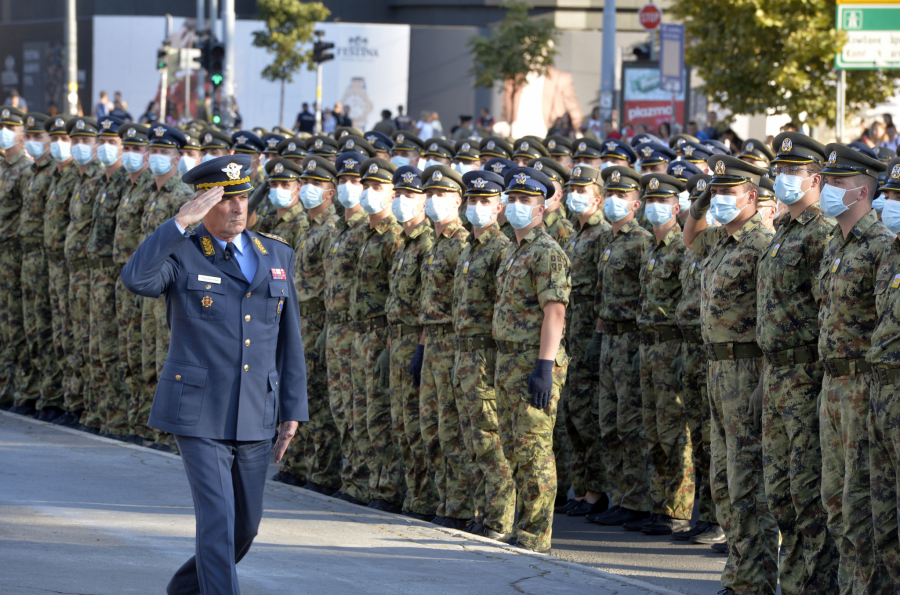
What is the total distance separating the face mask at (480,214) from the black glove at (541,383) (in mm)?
1097

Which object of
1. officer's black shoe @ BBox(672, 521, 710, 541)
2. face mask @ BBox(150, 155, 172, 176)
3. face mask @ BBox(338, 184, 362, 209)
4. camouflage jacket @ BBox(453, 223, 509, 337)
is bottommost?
officer's black shoe @ BBox(672, 521, 710, 541)

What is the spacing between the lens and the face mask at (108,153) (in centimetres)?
1077

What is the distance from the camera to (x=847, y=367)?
5617 millimetres

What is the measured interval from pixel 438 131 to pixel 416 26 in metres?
13.9

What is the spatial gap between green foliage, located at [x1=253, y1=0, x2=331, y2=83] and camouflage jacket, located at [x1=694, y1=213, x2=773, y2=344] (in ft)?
102

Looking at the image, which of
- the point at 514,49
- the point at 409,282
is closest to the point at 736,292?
the point at 409,282

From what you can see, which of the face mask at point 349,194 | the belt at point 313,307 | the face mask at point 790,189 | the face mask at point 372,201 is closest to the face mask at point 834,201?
the face mask at point 790,189

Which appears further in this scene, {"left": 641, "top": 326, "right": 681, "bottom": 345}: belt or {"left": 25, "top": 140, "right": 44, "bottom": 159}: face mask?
{"left": 25, "top": 140, "right": 44, "bottom": 159}: face mask

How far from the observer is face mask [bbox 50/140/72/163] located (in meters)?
11.2

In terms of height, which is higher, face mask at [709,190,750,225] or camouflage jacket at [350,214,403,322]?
face mask at [709,190,750,225]

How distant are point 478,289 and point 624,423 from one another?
1.61 metres

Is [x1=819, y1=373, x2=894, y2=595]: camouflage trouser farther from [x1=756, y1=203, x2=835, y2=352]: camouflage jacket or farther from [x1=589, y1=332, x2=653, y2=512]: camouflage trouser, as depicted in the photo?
[x1=589, y1=332, x2=653, y2=512]: camouflage trouser

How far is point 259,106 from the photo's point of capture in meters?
38.5

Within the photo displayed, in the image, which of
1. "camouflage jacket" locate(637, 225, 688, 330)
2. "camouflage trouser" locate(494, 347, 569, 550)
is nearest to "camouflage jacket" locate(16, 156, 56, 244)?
"camouflage trouser" locate(494, 347, 569, 550)
